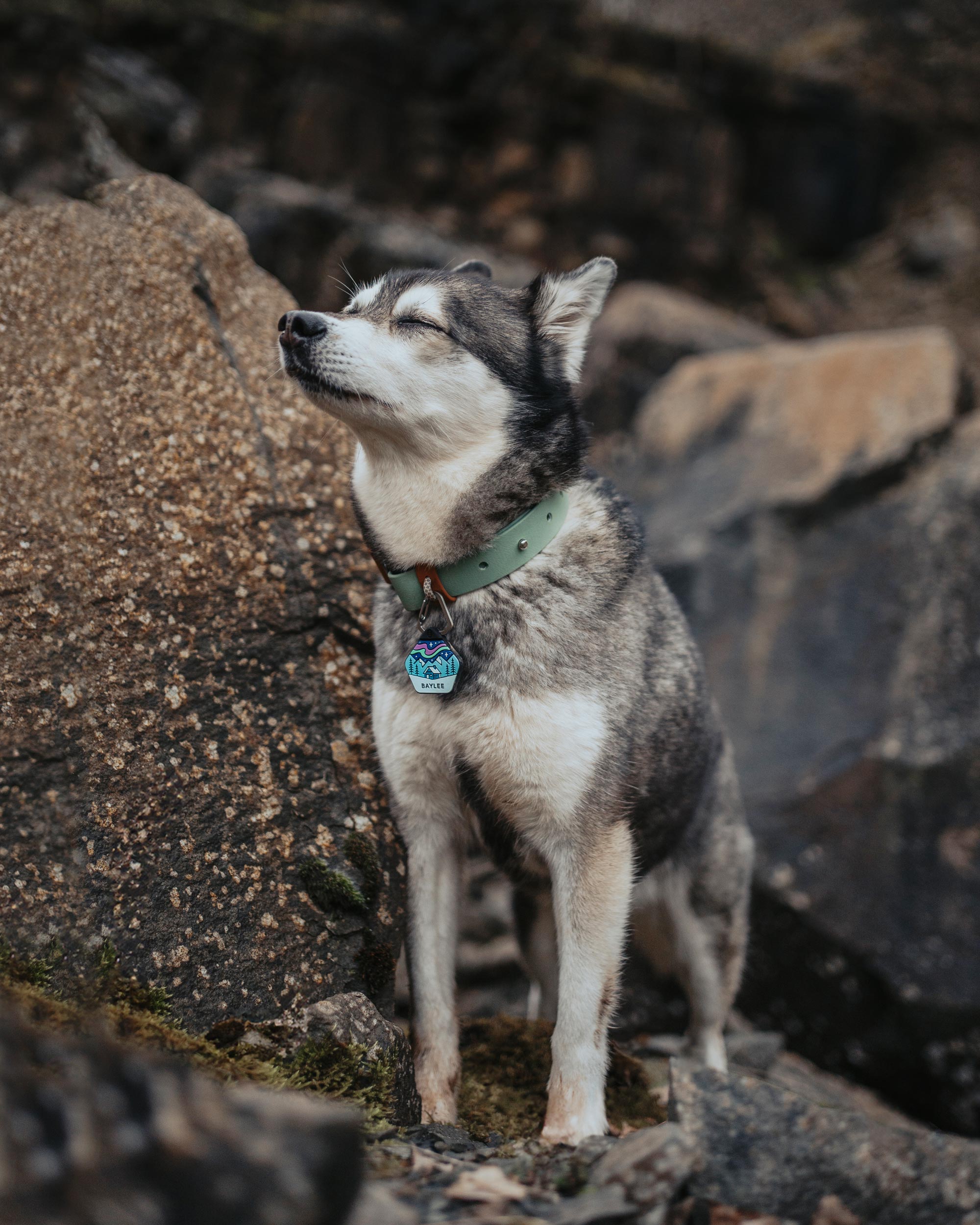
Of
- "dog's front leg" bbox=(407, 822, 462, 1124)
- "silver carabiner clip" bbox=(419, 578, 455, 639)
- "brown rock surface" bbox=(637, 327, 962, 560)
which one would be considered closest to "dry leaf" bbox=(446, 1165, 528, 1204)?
"dog's front leg" bbox=(407, 822, 462, 1124)

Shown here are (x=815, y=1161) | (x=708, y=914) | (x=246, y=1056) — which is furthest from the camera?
(x=708, y=914)

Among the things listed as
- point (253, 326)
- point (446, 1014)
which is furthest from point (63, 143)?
point (446, 1014)

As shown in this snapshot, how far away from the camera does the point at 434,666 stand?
354 cm

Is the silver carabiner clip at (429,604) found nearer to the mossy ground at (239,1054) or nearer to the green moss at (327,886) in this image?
the green moss at (327,886)

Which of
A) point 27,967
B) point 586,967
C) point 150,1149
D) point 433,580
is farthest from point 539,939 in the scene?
point 150,1149

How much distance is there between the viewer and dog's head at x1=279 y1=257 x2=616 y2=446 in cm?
351

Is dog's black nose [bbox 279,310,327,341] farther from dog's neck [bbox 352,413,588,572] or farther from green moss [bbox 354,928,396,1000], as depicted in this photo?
green moss [bbox 354,928,396,1000]

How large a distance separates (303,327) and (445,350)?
544mm

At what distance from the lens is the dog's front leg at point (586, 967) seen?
3.43 m

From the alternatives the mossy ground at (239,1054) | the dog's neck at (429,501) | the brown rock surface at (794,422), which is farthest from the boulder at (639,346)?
the mossy ground at (239,1054)

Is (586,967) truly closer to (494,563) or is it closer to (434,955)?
(434,955)

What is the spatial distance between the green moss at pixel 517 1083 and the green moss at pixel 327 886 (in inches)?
37.0

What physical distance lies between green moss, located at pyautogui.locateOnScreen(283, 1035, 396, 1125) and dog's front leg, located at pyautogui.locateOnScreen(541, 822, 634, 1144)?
62 cm

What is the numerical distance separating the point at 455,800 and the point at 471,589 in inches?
32.4
